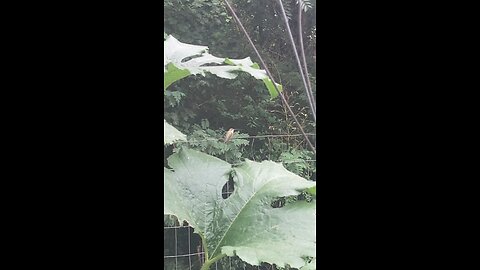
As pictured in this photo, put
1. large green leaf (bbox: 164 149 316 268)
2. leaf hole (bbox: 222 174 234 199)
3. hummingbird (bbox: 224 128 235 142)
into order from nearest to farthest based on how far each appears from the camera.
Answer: large green leaf (bbox: 164 149 316 268)
leaf hole (bbox: 222 174 234 199)
hummingbird (bbox: 224 128 235 142)

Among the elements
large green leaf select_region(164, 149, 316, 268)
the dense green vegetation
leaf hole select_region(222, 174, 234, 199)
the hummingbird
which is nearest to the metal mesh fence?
leaf hole select_region(222, 174, 234, 199)

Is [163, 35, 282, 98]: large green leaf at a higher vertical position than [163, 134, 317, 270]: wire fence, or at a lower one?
higher

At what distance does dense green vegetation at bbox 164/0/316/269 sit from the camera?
9.84 ft

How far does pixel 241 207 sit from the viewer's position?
1.65 m

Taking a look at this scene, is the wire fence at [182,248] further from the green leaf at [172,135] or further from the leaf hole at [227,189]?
the green leaf at [172,135]

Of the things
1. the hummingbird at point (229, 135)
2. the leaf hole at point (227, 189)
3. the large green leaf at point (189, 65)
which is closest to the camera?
the large green leaf at point (189, 65)

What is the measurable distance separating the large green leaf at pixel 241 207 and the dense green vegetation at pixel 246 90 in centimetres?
124

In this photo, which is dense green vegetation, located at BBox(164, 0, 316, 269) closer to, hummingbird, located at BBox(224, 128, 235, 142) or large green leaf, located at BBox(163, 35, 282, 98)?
hummingbird, located at BBox(224, 128, 235, 142)

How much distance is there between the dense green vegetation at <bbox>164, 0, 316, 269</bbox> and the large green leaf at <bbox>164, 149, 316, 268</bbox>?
124 centimetres

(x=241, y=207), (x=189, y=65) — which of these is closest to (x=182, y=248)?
(x=241, y=207)

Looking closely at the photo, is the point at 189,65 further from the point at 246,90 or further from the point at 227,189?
the point at 246,90

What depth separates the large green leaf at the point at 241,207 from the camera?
1596mm

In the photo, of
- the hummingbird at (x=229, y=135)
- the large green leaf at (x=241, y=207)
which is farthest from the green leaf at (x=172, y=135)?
the hummingbird at (x=229, y=135)
